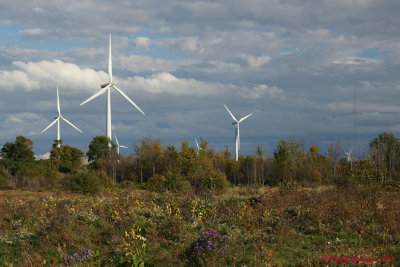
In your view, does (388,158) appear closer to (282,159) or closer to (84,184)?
(282,159)

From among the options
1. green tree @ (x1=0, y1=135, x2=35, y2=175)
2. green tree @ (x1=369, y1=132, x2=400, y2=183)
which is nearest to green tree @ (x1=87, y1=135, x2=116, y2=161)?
green tree @ (x1=0, y1=135, x2=35, y2=175)

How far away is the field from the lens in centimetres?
915

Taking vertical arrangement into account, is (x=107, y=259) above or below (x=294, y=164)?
below

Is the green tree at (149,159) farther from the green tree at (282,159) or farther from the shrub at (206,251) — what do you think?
the shrub at (206,251)

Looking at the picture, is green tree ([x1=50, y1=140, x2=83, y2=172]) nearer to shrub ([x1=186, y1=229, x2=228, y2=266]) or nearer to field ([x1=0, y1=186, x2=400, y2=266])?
field ([x1=0, y1=186, x2=400, y2=266])

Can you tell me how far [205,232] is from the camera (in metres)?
8.83

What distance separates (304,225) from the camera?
12789mm

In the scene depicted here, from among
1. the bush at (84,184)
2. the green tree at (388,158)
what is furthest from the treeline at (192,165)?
the bush at (84,184)

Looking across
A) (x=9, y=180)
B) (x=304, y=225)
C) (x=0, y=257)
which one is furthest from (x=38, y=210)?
(x=9, y=180)

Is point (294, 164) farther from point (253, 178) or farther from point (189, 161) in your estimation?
point (189, 161)

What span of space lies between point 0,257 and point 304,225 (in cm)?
842

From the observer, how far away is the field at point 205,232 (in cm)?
915

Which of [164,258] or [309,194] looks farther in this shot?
[309,194]

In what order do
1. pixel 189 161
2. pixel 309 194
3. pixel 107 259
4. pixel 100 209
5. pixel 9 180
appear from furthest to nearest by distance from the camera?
pixel 9 180 < pixel 189 161 < pixel 309 194 < pixel 100 209 < pixel 107 259
